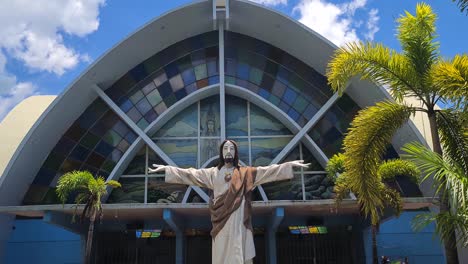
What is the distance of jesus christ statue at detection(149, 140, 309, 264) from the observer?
7008 mm

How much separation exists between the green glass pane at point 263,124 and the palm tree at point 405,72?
9547 millimetres

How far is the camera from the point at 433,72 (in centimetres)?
858

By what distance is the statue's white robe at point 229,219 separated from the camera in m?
6.97

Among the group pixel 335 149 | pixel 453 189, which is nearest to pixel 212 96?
pixel 335 149

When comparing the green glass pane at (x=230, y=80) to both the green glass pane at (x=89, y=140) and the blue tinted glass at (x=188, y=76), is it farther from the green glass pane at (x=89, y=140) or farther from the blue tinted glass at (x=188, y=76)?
the green glass pane at (x=89, y=140)

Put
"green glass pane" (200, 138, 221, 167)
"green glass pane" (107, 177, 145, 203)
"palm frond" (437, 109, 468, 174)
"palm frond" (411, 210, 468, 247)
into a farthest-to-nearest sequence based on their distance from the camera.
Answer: "green glass pane" (200, 138, 221, 167), "green glass pane" (107, 177, 145, 203), "palm frond" (437, 109, 468, 174), "palm frond" (411, 210, 468, 247)

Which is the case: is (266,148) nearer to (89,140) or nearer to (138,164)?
(138,164)

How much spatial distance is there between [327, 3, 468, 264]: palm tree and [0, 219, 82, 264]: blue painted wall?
42.4 ft

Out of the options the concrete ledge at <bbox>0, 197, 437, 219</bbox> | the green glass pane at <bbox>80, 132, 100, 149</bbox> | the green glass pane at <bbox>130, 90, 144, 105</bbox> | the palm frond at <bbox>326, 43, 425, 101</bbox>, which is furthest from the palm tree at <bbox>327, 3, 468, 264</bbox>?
the green glass pane at <bbox>80, 132, 100, 149</bbox>

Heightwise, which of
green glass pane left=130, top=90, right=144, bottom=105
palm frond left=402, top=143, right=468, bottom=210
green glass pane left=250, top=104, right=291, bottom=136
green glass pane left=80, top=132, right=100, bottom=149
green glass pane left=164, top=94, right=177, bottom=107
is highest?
green glass pane left=130, top=90, right=144, bottom=105

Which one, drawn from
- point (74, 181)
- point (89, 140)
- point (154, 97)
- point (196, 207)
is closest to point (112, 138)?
point (89, 140)

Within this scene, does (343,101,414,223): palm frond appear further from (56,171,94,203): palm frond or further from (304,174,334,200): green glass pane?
(304,174,334,200): green glass pane

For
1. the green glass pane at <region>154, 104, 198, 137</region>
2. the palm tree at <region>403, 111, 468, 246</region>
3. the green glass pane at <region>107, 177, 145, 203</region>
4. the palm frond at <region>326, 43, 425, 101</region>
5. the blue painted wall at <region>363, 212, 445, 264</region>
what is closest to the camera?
the palm tree at <region>403, 111, 468, 246</region>

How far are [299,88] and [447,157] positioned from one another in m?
10.9
